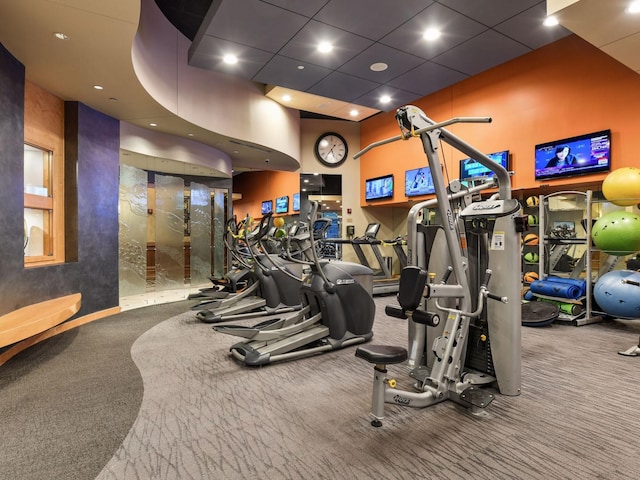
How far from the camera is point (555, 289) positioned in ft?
17.3

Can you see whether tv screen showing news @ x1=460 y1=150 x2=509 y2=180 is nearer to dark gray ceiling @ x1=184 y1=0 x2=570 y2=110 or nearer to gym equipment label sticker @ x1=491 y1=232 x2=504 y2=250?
dark gray ceiling @ x1=184 y1=0 x2=570 y2=110

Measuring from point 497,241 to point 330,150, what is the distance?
790 cm

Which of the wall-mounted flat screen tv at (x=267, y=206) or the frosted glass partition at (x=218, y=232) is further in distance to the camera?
the wall-mounted flat screen tv at (x=267, y=206)

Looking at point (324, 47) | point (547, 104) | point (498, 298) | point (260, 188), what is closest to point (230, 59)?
point (324, 47)

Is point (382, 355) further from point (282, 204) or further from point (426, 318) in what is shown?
point (282, 204)

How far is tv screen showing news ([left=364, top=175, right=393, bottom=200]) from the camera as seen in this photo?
896cm

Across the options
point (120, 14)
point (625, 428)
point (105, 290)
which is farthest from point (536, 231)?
point (105, 290)

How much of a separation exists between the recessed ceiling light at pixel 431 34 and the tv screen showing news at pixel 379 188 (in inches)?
155

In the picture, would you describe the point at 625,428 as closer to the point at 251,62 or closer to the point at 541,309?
the point at 541,309

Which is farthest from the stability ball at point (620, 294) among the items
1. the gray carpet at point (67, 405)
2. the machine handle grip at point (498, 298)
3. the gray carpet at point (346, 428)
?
the gray carpet at point (67, 405)

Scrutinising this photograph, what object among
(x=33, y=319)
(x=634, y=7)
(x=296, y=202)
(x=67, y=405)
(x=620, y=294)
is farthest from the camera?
(x=296, y=202)

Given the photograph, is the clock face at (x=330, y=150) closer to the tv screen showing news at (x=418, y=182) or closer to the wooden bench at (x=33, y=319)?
the tv screen showing news at (x=418, y=182)

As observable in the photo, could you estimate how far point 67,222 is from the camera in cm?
Answer: 539

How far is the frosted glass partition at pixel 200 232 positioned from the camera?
30.0 feet
